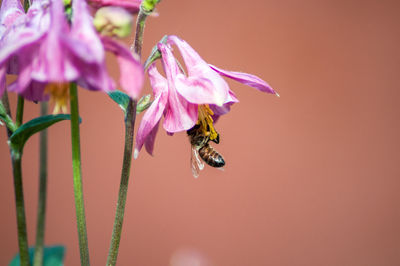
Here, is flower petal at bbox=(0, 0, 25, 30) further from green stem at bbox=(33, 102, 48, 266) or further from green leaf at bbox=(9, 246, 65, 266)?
green leaf at bbox=(9, 246, 65, 266)

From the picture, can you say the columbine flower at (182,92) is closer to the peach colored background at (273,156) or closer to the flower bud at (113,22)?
the flower bud at (113,22)

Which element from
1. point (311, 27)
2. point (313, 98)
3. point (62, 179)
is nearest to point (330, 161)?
point (313, 98)

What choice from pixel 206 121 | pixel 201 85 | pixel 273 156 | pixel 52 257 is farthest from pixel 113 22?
pixel 273 156

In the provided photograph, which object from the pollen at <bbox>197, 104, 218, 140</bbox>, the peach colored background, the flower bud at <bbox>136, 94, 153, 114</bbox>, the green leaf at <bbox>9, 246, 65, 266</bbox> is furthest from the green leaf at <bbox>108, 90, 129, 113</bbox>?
the peach colored background

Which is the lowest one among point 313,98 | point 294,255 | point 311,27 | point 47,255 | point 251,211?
point 294,255

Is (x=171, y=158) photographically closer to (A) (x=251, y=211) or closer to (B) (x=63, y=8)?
(A) (x=251, y=211)

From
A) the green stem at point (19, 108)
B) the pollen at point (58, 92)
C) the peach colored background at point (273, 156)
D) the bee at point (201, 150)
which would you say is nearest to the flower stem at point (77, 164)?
the pollen at point (58, 92)
